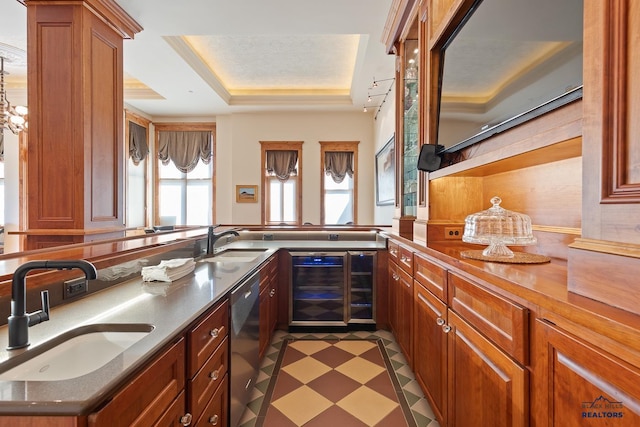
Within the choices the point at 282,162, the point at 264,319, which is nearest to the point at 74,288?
the point at 264,319

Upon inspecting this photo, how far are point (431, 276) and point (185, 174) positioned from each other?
6539 millimetres

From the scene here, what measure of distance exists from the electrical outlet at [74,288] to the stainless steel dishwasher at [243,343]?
2.07 feet

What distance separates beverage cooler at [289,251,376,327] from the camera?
308 centimetres

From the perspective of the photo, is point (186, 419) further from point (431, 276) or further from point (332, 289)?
point (332, 289)

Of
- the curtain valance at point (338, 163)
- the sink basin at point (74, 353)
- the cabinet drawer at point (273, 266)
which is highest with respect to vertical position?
the curtain valance at point (338, 163)

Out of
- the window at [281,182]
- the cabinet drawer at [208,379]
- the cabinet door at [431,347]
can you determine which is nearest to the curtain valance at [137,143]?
the window at [281,182]

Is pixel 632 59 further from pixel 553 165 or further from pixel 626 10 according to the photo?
pixel 553 165

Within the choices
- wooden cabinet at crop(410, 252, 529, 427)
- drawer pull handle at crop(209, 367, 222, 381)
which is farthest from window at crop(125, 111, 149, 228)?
wooden cabinet at crop(410, 252, 529, 427)

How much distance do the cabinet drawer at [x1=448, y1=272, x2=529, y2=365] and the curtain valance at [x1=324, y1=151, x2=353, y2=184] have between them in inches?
204

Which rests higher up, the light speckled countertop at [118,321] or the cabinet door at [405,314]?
the light speckled countertop at [118,321]

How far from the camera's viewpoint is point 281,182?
6656 mm

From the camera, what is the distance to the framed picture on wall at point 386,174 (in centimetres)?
459

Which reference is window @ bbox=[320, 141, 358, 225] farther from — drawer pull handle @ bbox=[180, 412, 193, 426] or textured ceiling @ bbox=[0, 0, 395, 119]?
drawer pull handle @ bbox=[180, 412, 193, 426]

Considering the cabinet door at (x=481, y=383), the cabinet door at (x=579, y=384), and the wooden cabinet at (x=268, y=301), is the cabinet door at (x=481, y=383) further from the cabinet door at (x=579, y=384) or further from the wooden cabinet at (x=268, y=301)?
the wooden cabinet at (x=268, y=301)
